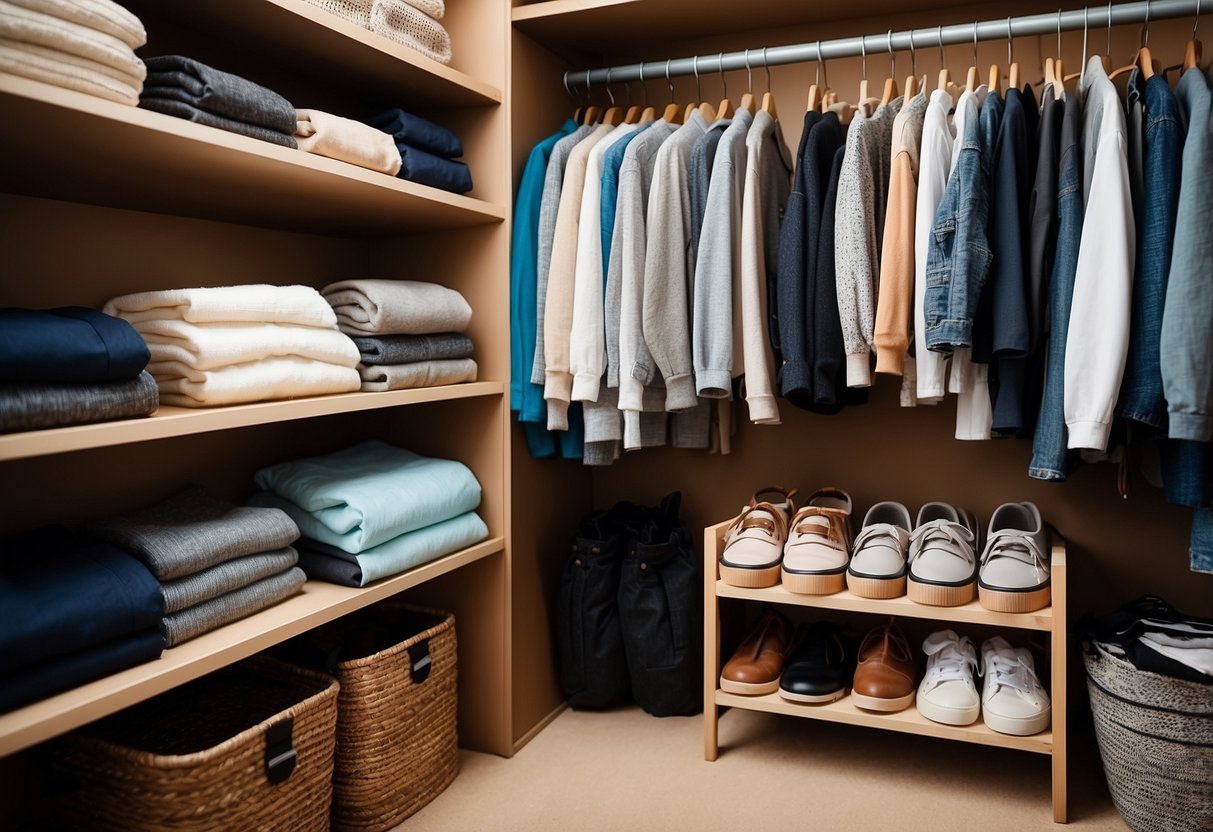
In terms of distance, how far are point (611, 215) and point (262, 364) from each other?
91 cm

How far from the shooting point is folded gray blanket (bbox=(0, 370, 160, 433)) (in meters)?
1.20

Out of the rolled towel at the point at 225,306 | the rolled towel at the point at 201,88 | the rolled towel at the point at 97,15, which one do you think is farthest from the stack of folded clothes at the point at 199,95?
the rolled towel at the point at 225,306

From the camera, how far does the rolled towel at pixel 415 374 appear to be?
188cm

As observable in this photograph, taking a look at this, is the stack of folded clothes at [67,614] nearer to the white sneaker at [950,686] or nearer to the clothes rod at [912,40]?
the white sneaker at [950,686]

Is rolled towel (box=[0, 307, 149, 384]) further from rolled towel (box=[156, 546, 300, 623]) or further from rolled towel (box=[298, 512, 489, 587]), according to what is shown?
rolled towel (box=[298, 512, 489, 587])

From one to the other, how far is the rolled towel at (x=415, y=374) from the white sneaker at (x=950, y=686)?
1253 mm

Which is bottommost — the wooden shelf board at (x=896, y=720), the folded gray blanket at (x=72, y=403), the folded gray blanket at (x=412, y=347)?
the wooden shelf board at (x=896, y=720)

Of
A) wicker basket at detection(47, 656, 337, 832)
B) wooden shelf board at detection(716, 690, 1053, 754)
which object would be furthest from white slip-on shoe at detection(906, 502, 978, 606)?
wicker basket at detection(47, 656, 337, 832)

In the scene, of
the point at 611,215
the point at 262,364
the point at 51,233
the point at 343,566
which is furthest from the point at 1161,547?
the point at 51,233

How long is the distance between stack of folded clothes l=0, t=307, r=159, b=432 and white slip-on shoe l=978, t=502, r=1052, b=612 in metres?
1.63

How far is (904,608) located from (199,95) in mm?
1669

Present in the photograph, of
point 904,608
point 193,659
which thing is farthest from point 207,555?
point 904,608

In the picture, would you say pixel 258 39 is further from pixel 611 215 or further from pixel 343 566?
pixel 343 566

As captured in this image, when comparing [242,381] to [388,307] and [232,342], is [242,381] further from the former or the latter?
[388,307]
